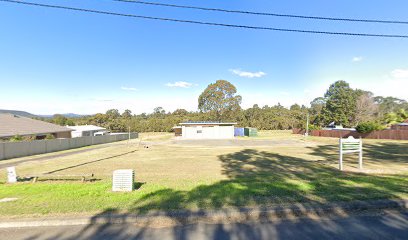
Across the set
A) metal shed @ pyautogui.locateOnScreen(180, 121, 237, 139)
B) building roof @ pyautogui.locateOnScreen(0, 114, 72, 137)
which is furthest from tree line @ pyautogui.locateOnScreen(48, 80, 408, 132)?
building roof @ pyautogui.locateOnScreen(0, 114, 72, 137)

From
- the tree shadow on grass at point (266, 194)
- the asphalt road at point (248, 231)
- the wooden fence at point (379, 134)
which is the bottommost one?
the asphalt road at point (248, 231)

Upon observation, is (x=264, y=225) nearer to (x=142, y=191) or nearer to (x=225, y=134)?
(x=142, y=191)

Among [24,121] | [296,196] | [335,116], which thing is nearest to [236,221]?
[296,196]

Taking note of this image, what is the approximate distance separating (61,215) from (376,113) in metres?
74.4

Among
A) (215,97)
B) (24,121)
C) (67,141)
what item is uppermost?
(215,97)

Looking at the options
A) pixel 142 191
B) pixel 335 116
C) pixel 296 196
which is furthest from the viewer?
pixel 335 116

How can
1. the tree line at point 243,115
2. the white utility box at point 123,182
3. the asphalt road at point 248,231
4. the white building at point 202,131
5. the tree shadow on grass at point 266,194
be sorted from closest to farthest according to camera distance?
the asphalt road at point 248,231, the tree shadow on grass at point 266,194, the white utility box at point 123,182, the white building at point 202,131, the tree line at point 243,115

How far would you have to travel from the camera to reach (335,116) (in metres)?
57.9

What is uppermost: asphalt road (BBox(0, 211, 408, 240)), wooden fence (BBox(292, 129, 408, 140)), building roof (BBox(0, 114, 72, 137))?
building roof (BBox(0, 114, 72, 137))

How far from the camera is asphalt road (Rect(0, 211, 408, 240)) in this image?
13.3 feet

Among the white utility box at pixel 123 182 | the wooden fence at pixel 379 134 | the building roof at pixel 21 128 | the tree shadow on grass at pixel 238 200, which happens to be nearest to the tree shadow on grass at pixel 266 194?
the tree shadow on grass at pixel 238 200

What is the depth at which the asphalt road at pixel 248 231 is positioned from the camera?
406 centimetres

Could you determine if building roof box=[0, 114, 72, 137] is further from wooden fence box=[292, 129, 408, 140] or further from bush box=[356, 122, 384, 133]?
bush box=[356, 122, 384, 133]

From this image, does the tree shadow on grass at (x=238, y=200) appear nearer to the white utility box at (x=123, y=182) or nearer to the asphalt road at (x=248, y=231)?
the asphalt road at (x=248, y=231)
